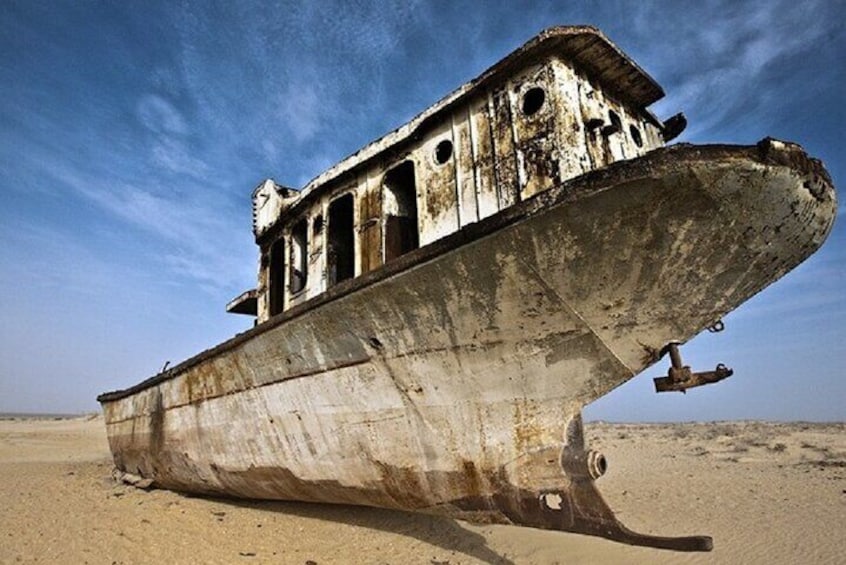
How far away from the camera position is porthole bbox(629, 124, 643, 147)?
14.8 feet

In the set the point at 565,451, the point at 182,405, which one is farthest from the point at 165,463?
the point at 565,451

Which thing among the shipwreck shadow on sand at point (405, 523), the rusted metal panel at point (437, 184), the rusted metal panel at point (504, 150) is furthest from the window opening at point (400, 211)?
the shipwreck shadow on sand at point (405, 523)

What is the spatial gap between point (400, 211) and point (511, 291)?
7.28ft

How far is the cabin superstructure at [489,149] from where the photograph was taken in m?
3.70

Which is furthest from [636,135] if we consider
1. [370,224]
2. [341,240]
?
[341,240]

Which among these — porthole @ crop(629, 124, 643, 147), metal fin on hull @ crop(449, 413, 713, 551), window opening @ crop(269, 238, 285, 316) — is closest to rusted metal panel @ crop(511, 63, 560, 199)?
porthole @ crop(629, 124, 643, 147)

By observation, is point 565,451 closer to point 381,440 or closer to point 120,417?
point 381,440

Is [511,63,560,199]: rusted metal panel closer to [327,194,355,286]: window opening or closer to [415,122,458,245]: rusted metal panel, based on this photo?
[415,122,458,245]: rusted metal panel

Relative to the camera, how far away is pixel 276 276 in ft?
22.9

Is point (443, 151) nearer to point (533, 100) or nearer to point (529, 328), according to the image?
point (533, 100)

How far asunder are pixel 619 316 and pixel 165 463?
6675mm

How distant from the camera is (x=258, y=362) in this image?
192 inches

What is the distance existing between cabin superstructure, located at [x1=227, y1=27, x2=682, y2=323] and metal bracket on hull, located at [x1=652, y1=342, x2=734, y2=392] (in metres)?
1.39

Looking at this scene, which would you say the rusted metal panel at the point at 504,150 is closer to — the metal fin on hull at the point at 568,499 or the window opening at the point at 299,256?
the metal fin on hull at the point at 568,499
